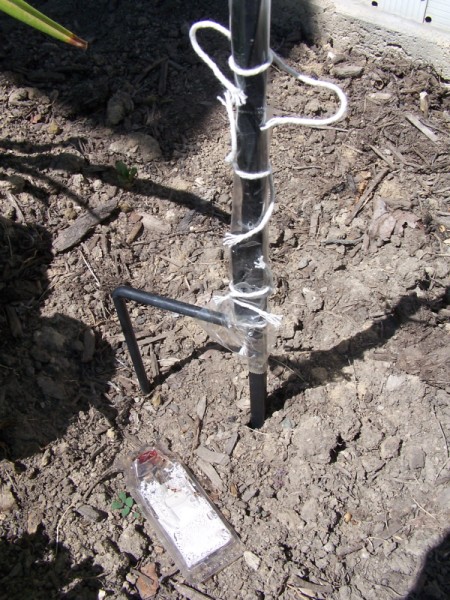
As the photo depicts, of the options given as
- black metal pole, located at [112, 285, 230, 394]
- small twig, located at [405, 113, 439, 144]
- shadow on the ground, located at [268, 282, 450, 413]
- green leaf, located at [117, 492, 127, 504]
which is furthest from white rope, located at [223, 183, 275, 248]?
small twig, located at [405, 113, 439, 144]

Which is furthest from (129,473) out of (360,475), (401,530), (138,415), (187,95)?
(187,95)

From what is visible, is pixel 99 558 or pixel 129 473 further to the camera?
pixel 129 473

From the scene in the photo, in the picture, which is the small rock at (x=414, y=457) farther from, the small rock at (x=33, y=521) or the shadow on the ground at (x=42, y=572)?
the small rock at (x=33, y=521)

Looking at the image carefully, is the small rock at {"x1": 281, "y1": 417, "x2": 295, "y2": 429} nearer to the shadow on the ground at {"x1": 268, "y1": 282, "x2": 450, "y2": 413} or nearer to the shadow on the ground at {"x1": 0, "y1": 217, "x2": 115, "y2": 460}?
the shadow on the ground at {"x1": 268, "y1": 282, "x2": 450, "y2": 413}

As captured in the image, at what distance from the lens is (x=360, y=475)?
2.18m

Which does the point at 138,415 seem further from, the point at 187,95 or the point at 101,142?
the point at 187,95

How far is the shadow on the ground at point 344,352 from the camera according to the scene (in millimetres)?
2391

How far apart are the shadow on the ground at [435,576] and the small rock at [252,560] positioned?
47cm

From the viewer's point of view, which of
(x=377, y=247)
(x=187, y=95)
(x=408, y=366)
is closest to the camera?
(x=408, y=366)

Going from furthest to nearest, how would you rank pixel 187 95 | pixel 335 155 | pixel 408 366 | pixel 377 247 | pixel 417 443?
pixel 187 95, pixel 335 155, pixel 377 247, pixel 408 366, pixel 417 443

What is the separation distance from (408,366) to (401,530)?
60cm

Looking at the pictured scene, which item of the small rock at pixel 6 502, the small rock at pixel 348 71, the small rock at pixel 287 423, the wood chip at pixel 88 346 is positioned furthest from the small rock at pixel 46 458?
the small rock at pixel 348 71

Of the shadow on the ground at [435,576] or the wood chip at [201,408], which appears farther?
the wood chip at [201,408]

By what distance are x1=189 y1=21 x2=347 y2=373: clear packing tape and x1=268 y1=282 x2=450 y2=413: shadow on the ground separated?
35 cm
